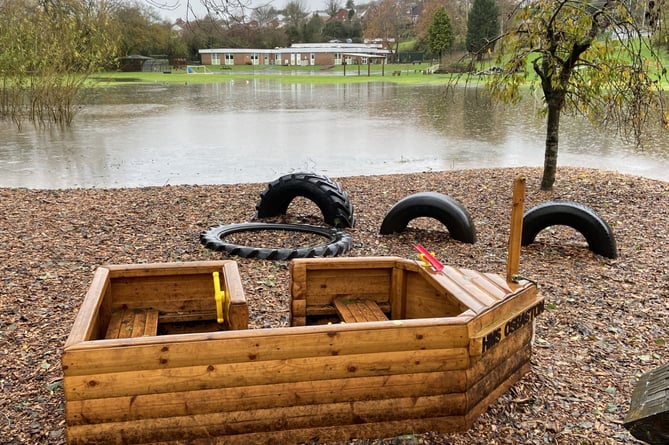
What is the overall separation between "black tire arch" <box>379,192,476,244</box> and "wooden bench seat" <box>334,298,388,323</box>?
9.94 ft

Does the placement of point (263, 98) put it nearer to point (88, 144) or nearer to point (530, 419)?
point (88, 144)

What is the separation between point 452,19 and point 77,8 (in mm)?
64848

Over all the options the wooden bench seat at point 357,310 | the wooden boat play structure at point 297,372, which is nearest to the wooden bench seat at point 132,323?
the wooden boat play structure at point 297,372

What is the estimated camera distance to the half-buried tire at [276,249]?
626 centimetres

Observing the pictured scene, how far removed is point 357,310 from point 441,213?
327 centimetres

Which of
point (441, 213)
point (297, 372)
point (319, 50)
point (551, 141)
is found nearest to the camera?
point (297, 372)

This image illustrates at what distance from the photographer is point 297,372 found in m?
2.94

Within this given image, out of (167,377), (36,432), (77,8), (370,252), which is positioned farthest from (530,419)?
(77,8)

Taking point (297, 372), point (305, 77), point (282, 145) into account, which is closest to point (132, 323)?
point (297, 372)

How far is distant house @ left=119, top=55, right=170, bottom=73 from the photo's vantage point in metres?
73.2

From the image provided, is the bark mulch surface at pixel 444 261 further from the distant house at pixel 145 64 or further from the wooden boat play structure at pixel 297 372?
the distant house at pixel 145 64

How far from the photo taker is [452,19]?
2724 inches

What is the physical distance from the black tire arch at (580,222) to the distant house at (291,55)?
73.5 m

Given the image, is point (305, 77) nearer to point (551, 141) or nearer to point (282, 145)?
point (282, 145)
